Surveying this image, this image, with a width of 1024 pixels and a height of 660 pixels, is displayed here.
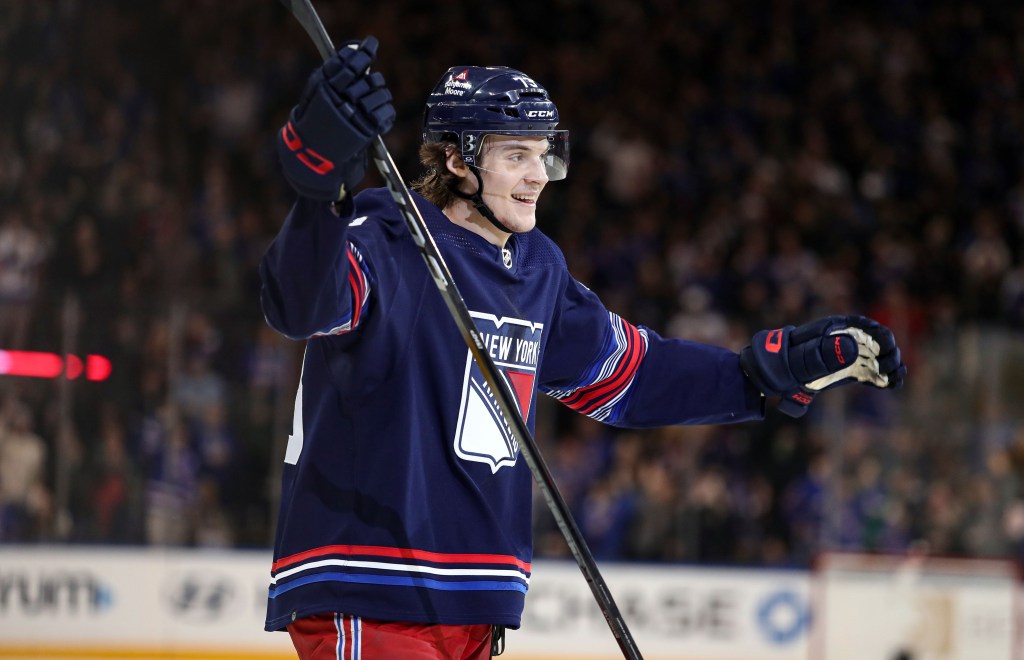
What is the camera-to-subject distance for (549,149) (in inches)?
99.9

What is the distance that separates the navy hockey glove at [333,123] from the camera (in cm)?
192

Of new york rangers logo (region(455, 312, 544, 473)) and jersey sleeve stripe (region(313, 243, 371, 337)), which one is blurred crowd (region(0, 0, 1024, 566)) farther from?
jersey sleeve stripe (region(313, 243, 371, 337))

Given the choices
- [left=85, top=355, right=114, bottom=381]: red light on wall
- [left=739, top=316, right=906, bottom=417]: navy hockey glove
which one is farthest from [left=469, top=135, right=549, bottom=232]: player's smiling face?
[left=85, top=355, right=114, bottom=381]: red light on wall

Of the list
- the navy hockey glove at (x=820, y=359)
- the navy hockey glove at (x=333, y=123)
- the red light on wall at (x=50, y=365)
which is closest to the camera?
the navy hockey glove at (x=333, y=123)

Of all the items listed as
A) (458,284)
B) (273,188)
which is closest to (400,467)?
(458,284)

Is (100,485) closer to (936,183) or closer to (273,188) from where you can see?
(273,188)

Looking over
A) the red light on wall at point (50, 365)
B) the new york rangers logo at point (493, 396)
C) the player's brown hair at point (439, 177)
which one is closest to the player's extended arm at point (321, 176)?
the new york rangers logo at point (493, 396)

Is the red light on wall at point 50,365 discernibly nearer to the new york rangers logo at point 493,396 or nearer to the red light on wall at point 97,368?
the red light on wall at point 97,368

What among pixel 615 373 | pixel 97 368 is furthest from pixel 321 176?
pixel 97 368

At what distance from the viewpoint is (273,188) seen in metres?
8.61

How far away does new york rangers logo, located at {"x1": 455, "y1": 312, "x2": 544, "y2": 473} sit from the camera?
231cm

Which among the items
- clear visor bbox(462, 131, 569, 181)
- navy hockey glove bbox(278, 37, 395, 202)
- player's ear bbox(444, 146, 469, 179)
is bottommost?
navy hockey glove bbox(278, 37, 395, 202)

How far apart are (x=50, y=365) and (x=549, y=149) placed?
432 cm

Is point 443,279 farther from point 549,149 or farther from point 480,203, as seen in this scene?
point 549,149
